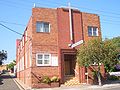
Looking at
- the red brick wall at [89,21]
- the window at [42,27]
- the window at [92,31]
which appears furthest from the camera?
the window at [92,31]

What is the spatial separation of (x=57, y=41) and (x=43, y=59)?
8.91 ft

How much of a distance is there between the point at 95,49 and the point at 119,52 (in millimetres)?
3074

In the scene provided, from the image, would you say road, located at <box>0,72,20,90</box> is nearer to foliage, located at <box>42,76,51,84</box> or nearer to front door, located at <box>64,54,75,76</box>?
foliage, located at <box>42,76,51,84</box>

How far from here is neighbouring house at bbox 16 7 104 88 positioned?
80.6 ft

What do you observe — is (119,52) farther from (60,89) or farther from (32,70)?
(32,70)

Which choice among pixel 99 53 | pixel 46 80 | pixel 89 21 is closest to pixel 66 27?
pixel 89 21

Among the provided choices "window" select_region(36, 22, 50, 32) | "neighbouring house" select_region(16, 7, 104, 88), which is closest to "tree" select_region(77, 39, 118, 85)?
"neighbouring house" select_region(16, 7, 104, 88)

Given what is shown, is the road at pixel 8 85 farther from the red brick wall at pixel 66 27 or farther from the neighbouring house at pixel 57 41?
the red brick wall at pixel 66 27

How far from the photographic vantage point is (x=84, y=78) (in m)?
26.3

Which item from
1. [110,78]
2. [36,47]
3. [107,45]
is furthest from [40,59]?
[110,78]

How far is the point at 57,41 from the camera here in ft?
84.8

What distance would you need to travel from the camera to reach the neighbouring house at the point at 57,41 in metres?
24.6

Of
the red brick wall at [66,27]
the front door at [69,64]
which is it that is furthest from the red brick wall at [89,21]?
the front door at [69,64]

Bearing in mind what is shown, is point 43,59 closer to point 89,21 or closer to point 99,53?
point 99,53
